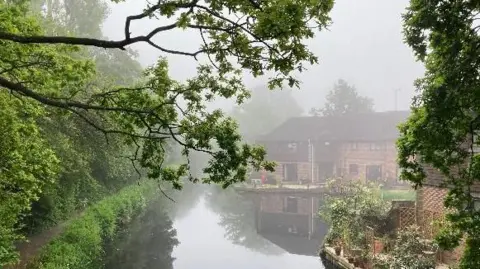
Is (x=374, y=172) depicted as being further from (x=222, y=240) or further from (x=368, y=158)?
(x=222, y=240)

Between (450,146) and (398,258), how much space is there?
768cm

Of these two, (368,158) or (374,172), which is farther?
(368,158)

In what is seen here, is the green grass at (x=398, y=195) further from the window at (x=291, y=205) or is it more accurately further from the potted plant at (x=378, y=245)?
the potted plant at (x=378, y=245)

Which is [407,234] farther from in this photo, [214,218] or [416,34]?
[214,218]

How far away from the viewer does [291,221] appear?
38.2 m

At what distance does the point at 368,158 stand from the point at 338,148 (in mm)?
4048

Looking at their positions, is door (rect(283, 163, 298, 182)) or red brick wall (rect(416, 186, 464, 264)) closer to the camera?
red brick wall (rect(416, 186, 464, 264))

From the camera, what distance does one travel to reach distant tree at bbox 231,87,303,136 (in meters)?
85.2

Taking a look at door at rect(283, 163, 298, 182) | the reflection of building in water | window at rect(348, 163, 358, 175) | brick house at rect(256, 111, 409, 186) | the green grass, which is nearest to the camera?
the reflection of building in water

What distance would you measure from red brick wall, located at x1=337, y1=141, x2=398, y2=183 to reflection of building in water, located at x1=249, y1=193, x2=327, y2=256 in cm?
923

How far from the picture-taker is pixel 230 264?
1040 inches

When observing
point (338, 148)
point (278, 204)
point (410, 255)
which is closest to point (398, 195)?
point (278, 204)

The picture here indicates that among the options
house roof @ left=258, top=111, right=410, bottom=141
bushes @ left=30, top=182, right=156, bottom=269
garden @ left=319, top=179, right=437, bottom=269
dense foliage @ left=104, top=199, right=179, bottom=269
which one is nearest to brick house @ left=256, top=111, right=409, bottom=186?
house roof @ left=258, top=111, right=410, bottom=141

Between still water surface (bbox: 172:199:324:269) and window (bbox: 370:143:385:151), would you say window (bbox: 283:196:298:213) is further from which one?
window (bbox: 370:143:385:151)
